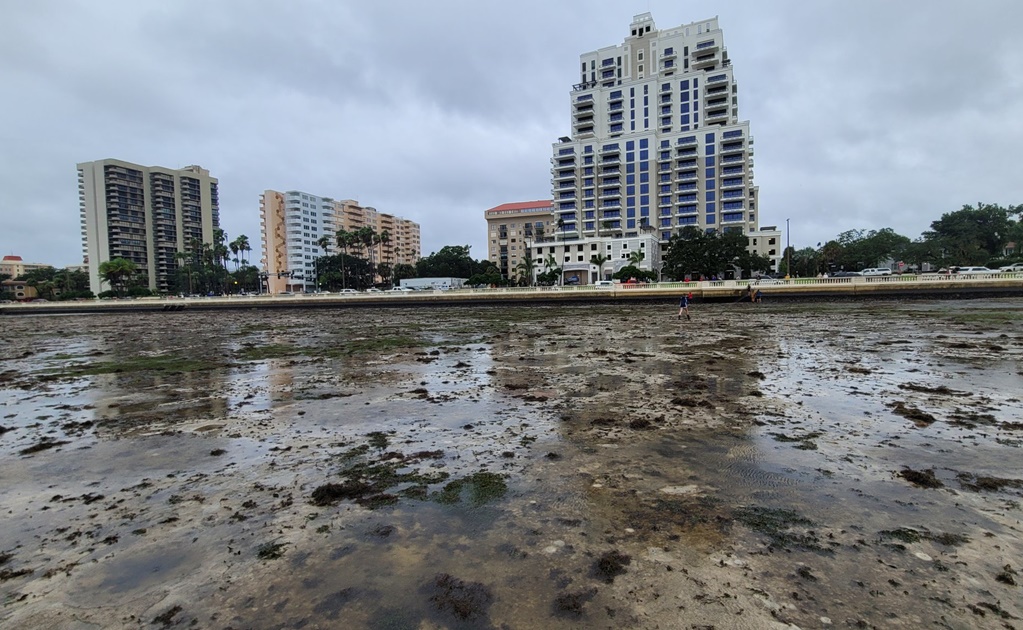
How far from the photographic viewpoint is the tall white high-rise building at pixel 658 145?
355 ft

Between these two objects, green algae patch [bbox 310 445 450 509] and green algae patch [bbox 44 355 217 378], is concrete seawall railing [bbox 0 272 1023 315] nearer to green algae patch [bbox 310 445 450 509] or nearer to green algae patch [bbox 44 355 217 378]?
green algae patch [bbox 44 355 217 378]

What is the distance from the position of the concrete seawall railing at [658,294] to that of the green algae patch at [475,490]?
141 feet

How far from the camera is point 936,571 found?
9.93ft

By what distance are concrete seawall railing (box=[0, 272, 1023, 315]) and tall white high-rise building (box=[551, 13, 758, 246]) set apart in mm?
60530

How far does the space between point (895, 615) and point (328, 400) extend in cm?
772

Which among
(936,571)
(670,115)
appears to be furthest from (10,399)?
(670,115)

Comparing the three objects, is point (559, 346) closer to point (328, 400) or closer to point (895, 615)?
point (328, 400)

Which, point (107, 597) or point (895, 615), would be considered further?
point (107, 597)

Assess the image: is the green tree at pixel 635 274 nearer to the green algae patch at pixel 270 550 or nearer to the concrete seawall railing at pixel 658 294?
the concrete seawall railing at pixel 658 294

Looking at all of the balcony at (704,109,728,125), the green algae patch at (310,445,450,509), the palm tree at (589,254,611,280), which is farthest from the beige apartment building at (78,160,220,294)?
the green algae patch at (310,445,450,509)

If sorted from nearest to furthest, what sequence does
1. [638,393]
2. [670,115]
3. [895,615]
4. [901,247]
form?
[895,615]
[638,393]
[901,247]
[670,115]

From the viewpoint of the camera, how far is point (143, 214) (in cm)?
14238

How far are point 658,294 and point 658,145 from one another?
76449 mm

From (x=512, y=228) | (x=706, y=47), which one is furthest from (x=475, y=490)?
(x=512, y=228)
